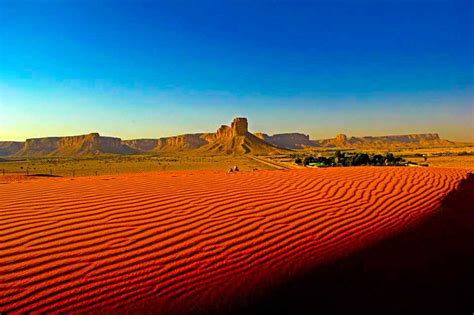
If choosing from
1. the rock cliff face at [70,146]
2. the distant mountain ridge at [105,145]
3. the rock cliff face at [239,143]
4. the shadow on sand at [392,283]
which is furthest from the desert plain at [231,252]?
the rock cliff face at [70,146]

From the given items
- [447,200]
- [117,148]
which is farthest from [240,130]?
[447,200]

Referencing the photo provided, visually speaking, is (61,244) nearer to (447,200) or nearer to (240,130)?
(447,200)

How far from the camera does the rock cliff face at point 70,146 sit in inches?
4978

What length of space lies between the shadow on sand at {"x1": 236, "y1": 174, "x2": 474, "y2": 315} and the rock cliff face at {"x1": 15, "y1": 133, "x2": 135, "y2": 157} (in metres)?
131

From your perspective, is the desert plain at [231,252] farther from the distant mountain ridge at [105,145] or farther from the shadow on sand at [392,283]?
the distant mountain ridge at [105,145]

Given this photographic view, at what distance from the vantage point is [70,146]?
433ft

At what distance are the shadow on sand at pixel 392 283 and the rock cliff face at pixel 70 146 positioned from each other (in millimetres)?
130973

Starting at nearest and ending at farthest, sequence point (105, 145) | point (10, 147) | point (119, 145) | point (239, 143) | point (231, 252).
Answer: point (231, 252) < point (239, 143) < point (10, 147) < point (105, 145) < point (119, 145)

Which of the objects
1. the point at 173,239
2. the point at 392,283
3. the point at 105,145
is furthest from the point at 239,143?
the point at 392,283

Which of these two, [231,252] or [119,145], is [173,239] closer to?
[231,252]

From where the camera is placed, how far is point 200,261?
3898 millimetres

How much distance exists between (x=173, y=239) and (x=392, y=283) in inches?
107

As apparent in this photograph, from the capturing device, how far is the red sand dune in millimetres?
3271

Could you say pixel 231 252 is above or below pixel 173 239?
below
